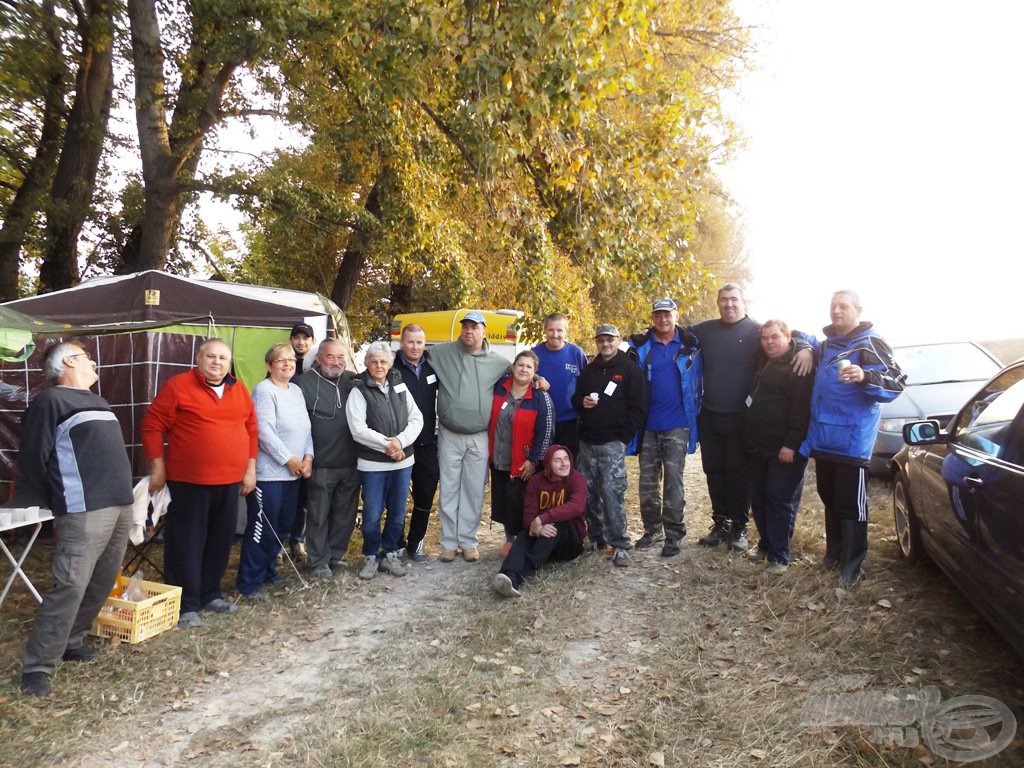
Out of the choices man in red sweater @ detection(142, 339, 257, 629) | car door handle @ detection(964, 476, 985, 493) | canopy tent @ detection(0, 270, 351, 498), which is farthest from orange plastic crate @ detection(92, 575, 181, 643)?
car door handle @ detection(964, 476, 985, 493)

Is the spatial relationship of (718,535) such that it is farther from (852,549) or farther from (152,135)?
(152,135)

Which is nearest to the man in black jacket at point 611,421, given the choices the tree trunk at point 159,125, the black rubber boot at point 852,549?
the black rubber boot at point 852,549

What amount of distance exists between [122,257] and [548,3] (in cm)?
1042

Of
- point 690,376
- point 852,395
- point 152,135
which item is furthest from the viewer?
point 152,135

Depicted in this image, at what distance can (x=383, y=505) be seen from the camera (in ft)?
18.6

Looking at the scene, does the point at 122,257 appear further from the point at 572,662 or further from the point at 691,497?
the point at 572,662

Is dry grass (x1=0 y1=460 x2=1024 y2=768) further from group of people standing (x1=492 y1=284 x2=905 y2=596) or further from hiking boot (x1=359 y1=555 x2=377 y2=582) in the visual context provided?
group of people standing (x1=492 y1=284 x2=905 y2=596)

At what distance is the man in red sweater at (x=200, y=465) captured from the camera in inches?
176

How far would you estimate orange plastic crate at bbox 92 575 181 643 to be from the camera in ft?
13.6

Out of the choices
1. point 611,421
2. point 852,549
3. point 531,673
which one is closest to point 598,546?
point 611,421

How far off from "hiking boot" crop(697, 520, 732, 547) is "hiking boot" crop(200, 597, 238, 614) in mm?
3575

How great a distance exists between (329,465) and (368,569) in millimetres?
872

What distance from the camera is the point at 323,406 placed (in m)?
5.38

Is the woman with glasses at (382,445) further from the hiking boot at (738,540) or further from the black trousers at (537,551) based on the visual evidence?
the hiking boot at (738,540)
